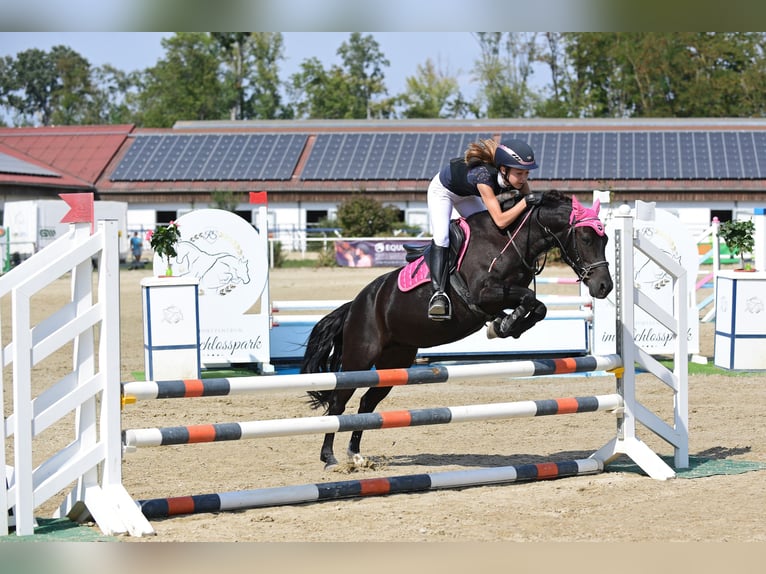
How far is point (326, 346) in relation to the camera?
5.71 metres

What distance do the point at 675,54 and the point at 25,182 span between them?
27.6 m

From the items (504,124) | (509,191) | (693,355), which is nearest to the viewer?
(509,191)

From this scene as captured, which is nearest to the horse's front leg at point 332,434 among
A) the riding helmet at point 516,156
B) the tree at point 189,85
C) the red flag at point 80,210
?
the riding helmet at point 516,156

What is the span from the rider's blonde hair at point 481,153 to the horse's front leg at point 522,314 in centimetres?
68

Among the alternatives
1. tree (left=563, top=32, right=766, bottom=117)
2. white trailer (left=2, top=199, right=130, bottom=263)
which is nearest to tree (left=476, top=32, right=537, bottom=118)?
tree (left=563, top=32, right=766, bottom=117)

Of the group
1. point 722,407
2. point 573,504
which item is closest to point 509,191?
point 573,504

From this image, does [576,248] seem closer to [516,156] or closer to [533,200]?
[533,200]

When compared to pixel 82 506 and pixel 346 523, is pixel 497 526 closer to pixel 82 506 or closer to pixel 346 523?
pixel 346 523

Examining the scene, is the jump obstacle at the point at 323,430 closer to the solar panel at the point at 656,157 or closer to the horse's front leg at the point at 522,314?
the horse's front leg at the point at 522,314

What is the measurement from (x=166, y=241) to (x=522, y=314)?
14.9ft

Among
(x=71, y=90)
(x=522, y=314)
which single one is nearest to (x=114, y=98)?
(x=71, y=90)

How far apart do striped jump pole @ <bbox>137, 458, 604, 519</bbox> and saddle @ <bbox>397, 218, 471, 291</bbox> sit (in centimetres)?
104

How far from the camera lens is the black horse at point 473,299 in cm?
496

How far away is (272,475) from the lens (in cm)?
527
